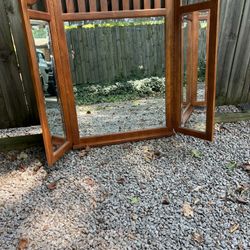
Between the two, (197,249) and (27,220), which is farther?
(27,220)

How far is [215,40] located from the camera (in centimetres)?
288

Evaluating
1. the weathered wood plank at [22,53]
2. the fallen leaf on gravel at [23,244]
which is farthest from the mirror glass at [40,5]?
the fallen leaf on gravel at [23,244]

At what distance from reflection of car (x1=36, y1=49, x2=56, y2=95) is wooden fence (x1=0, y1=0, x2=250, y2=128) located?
43cm

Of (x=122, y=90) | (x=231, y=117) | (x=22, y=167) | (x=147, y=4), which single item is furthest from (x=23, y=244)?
(x=231, y=117)

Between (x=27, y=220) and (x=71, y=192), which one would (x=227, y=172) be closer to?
(x=71, y=192)

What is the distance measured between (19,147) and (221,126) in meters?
2.97

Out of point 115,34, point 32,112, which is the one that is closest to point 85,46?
point 115,34

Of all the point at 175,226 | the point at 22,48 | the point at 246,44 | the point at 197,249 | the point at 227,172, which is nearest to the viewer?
the point at 197,249

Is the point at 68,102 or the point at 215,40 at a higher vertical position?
the point at 215,40

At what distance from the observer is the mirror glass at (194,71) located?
11.5 feet

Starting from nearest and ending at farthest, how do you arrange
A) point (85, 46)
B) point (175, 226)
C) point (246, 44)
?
1. point (175, 226)
2. point (85, 46)
3. point (246, 44)

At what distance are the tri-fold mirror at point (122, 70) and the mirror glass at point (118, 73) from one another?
13 mm

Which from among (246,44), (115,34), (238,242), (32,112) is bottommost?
(238,242)

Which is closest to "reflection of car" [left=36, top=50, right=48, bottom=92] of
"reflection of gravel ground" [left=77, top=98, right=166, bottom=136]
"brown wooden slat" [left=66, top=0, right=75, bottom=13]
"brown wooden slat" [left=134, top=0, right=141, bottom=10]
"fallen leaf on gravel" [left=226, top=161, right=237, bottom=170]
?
"brown wooden slat" [left=66, top=0, right=75, bottom=13]
